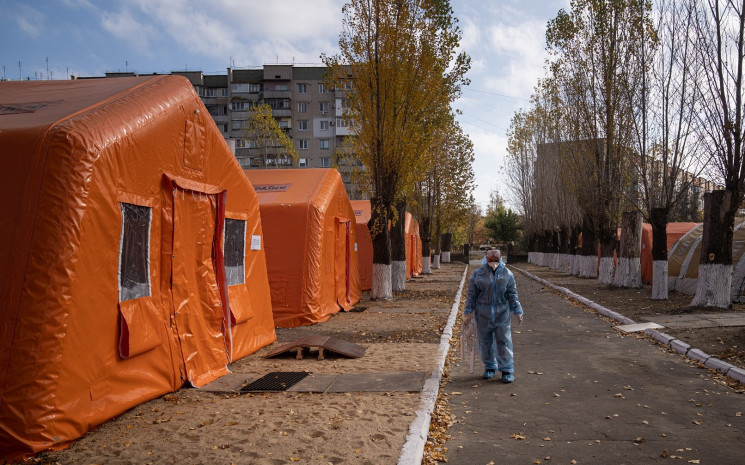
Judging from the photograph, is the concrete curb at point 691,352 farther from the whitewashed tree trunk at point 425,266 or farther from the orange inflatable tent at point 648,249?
the whitewashed tree trunk at point 425,266

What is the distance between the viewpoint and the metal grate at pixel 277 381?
23.9 ft

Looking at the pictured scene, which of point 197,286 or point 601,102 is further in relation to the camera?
point 601,102

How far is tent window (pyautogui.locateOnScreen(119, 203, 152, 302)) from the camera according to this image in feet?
20.2

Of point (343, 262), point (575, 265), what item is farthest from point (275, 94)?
point (343, 262)

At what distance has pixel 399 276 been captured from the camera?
23641 mm

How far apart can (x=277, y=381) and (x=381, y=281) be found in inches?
454

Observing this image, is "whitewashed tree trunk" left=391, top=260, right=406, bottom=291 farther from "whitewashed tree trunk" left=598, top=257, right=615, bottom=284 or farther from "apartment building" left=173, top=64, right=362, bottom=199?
"apartment building" left=173, top=64, right=362, bottom=199

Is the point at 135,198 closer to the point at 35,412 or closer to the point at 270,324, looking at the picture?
the point at 35,412

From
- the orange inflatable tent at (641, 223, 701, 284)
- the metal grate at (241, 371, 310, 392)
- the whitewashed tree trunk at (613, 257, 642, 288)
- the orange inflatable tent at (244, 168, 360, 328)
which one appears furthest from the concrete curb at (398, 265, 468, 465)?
the orange inflatable tent at (641, 223, 701, 284)

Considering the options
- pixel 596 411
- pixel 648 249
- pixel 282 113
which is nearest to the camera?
pixel 596 411

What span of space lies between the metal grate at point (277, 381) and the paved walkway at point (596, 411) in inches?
78.7

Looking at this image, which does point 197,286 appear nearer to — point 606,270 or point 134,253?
point 134,253

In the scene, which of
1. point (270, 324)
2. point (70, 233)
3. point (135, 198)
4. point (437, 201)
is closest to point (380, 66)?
point (270, 324)

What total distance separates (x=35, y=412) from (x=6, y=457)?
0.38 m
